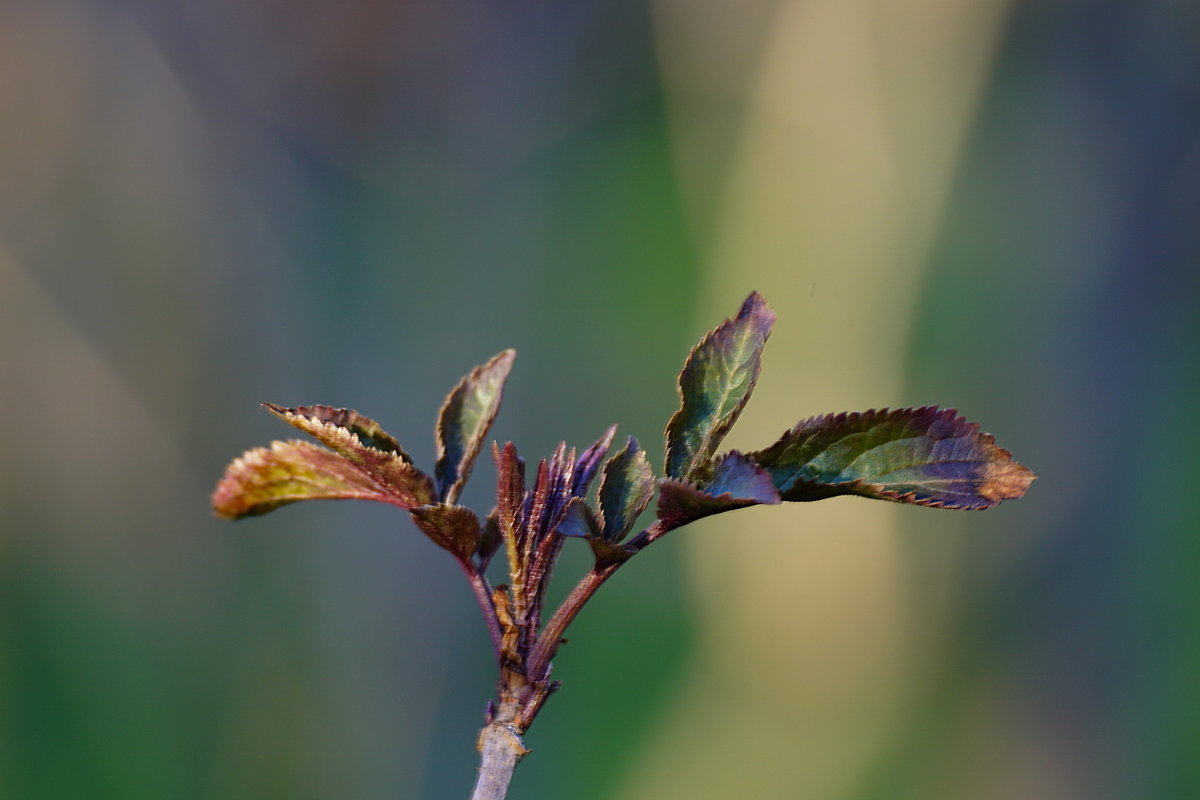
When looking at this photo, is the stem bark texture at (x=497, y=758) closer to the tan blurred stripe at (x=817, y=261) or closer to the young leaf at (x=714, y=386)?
the young leaf at (x=714, y=386)

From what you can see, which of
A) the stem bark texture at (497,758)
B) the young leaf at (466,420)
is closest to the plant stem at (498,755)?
the stem bark texture at (497,758)

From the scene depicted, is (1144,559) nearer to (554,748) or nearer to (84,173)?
(554,748)

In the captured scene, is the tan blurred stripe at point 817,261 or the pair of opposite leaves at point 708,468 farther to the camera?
the tan blurred stripe at point 817,261

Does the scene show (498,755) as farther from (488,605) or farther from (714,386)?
(714,386)

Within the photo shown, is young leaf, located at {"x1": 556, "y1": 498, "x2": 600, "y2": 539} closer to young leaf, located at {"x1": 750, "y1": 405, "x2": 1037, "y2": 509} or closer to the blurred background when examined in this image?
young leaf, located at {"x1": 750, "y1": 405, "x2": 1037, "y2": 509}

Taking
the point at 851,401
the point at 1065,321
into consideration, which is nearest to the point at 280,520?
the point at 851,401

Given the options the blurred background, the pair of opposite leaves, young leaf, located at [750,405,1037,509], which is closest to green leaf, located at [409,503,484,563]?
the pair of opposite leaves

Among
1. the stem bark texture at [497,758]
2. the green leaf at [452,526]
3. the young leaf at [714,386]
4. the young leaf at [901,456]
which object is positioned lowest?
the stem bark texture at [497,758]

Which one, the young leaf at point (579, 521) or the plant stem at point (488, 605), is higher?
the young leaf at point (579, 521)
